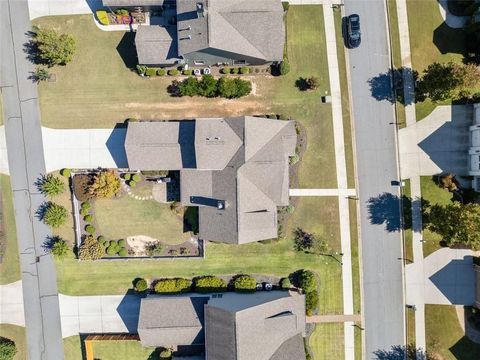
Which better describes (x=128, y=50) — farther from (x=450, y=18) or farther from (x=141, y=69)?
(x=450, y=18)

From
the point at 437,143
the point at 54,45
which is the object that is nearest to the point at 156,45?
the point at 54,45

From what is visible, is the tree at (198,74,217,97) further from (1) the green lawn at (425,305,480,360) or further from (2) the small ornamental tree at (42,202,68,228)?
(1) the green lawn at (425,305,480,360)

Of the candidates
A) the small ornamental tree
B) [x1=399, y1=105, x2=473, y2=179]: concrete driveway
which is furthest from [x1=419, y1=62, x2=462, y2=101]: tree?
the small ornamental tree

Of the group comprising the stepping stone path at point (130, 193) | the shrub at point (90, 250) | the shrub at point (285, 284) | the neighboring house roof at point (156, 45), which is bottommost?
the shrub at point (285, 284)

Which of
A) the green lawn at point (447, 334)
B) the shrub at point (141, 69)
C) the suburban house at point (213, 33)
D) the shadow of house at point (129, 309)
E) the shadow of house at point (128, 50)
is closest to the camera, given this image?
the suburban house at point (213, 33)

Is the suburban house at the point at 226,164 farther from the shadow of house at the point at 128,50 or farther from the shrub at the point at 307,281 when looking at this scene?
the shadow of house at the point at 128,50

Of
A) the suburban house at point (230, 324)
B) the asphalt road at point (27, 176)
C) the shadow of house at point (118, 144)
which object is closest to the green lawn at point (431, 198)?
the suburban house at point (230, 324)
